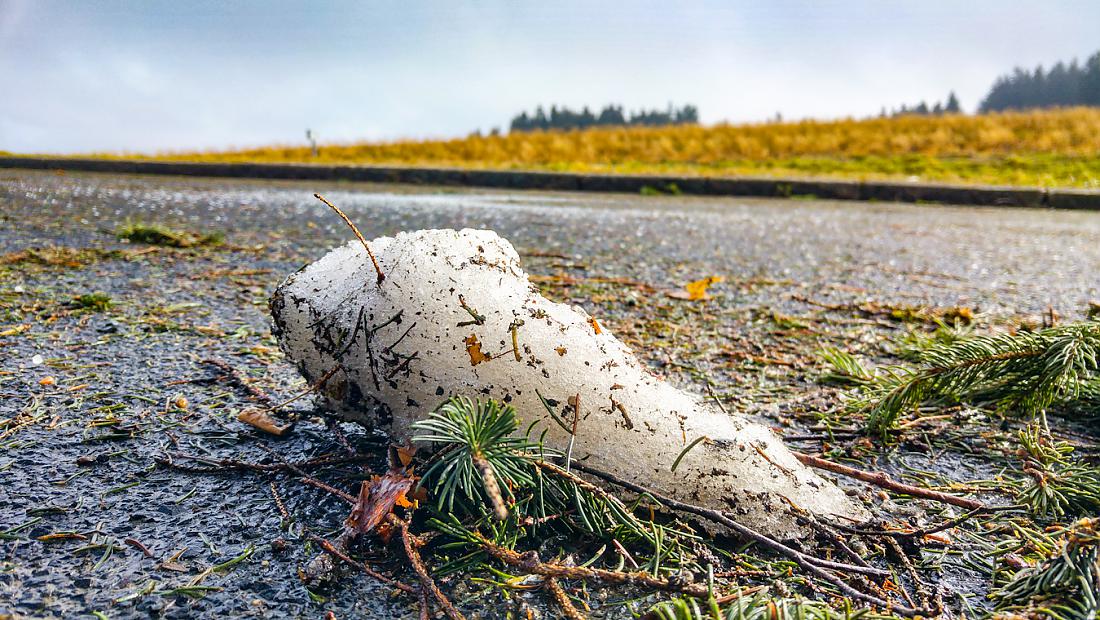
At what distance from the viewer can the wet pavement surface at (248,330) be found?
1428 millimetres

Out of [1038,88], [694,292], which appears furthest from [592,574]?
[1038,88]

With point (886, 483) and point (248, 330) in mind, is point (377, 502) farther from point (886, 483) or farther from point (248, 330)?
point (248, 330)

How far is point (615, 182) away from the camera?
41.9ft

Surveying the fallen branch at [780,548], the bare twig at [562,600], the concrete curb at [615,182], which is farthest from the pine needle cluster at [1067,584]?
the concrete curb at [615,182]

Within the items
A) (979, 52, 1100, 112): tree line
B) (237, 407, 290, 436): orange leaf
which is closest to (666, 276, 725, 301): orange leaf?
(237, 407, 290, 436): orange leaf

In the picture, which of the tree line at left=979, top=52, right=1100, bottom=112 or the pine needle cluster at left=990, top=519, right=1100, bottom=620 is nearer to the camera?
the pine needle cluster at left=990, top=519, right=1100, bottom=620

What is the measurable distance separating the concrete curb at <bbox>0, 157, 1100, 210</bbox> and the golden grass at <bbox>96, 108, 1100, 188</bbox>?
6.35 ft

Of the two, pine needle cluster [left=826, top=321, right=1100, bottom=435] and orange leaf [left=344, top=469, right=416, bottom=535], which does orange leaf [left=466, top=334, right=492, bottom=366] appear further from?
pine needle cluster [left=826, top=321, right=1100, bottom=435]

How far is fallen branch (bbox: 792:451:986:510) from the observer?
71.2 inches

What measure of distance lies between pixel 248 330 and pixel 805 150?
20.7 m

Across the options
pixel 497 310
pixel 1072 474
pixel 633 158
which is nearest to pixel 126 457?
pixel 497 310

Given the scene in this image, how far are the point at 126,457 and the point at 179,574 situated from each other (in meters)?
0.63

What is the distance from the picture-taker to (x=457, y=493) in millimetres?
1556

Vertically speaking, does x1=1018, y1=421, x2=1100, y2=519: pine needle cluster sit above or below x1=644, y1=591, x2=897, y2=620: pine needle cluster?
below
